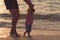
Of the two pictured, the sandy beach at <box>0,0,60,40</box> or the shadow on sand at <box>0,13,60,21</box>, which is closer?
the sandy beach at <box>0,0,60,40</box>

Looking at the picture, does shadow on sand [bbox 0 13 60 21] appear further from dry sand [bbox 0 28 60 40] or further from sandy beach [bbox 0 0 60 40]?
dry sand [bbox 0 28 60 40]

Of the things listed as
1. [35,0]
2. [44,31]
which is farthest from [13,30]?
[35,0]

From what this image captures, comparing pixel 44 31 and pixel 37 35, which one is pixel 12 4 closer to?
pixel 37 35

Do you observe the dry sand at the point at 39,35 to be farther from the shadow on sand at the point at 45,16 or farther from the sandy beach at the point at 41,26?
the shadow on sand at the point at 45,16

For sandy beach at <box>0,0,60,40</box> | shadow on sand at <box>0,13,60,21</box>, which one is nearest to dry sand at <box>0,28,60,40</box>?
sandy beach at <box>0,0,60,40</box>

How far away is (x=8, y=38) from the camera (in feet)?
25.4

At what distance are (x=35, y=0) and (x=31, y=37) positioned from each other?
454 inches

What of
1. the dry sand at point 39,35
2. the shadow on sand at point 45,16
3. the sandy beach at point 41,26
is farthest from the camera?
the shadow on sand at point 45,16

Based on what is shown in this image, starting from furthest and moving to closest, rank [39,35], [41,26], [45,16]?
[45,16] < [41,26] < [39,35]

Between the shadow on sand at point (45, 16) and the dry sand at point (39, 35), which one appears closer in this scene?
the dry sand at point (39, 35)

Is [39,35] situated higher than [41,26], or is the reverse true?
[39,35]

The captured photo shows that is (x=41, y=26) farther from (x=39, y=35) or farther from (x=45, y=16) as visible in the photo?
(x=45, y=16)

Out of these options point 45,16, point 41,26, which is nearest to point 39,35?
point 41,26

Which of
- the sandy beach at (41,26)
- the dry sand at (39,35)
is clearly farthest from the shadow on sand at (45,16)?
the dry sand at (39,35)
